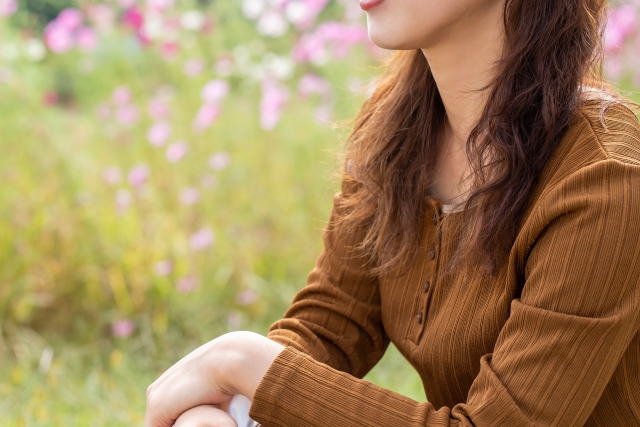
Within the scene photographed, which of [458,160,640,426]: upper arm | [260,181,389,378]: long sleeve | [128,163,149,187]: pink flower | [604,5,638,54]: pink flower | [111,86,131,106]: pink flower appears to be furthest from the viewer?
[111,86,131,106]: pink flower

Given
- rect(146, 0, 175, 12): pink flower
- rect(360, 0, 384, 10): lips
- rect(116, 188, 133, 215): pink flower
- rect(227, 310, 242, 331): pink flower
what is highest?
rect(360, 0, 384, 10): lips

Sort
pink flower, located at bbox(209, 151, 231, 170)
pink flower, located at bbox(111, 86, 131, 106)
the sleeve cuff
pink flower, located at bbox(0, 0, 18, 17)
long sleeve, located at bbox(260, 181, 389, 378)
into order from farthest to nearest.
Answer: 1. pink flower, located at bbox(0, 0, 18, 17)
2. pink flower, located at bbox(111, 86, 131, 106)
3. pink flower, located at bbox(209, 151, 231, 170)
4. long sleeve, located at bbox(260, 181, 389, 378)
5. the sleeve cuff

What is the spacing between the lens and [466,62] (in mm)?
1261

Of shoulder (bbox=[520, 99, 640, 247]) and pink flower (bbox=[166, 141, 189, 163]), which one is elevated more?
shoulder (bbox=[520, 99, 640, 247])

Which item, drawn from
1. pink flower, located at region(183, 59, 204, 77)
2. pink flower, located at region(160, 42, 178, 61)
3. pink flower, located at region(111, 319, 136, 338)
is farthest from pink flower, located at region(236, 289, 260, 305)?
pink flower, located at region(160, 42, 178, 61)

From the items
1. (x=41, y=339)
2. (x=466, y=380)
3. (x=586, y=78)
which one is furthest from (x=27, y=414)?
(x=586, y=78)

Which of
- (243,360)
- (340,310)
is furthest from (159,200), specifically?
(243,360)

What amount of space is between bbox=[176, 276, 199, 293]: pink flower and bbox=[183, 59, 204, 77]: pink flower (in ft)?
3.77

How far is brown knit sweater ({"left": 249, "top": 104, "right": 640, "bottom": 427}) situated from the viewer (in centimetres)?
98

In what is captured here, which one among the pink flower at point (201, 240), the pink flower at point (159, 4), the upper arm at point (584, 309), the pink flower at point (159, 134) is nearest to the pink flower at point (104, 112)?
the pink flower at point (159, 134)

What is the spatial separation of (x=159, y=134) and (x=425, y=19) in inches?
82.8

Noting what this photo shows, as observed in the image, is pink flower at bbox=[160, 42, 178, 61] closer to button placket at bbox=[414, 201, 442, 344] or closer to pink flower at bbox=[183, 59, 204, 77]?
pink flower at bbox=[183, 59, 204, 77]

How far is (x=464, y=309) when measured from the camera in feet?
3.91

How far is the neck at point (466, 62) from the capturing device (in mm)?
1223
